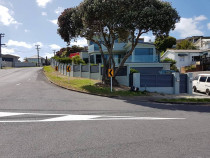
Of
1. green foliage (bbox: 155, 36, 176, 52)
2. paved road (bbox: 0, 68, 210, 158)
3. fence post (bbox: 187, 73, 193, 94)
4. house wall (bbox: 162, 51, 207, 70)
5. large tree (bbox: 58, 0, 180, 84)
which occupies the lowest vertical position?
paved road (bbox: 0, 68, 210, 158)

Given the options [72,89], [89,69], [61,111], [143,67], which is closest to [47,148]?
[61,111]

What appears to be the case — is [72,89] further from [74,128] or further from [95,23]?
[74,128]

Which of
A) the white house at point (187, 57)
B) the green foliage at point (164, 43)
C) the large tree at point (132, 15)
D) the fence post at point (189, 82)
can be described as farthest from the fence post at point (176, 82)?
the green foliage at point (164, 43)

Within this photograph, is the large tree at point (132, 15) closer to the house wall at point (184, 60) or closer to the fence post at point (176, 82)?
the fence post at point (176, 82)

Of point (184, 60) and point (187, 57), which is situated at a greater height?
point (187, 57)

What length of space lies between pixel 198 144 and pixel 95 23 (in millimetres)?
13019

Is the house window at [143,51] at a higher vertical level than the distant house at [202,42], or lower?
lower

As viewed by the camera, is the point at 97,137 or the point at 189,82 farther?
the point at 189,82

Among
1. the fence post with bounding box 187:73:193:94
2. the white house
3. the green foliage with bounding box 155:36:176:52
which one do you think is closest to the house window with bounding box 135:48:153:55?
the fence post with bounding box 187:73:193:94

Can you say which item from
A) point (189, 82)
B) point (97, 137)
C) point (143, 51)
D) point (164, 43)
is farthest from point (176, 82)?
point (164, 43)

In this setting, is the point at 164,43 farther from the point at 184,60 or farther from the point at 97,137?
the point at 97,137

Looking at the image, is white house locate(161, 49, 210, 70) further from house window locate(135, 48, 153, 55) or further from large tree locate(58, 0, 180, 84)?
large tree locate(58, 0, 180, 84)

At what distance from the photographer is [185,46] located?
53.5 m

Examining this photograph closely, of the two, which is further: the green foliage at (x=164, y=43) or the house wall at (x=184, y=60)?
the green foliage at (x=164, y=43)
